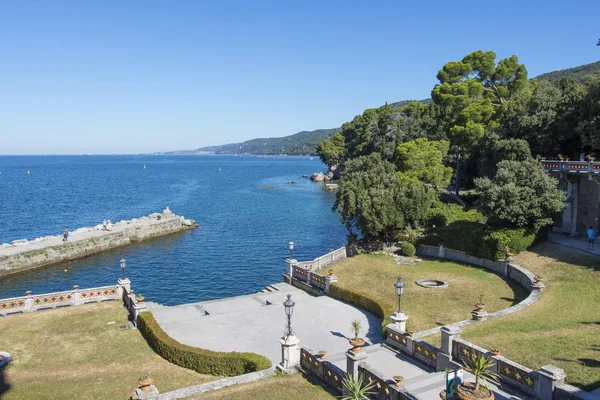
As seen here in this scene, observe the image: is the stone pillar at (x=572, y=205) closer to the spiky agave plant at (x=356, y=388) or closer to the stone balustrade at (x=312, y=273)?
Result: the stone balustrade at (x=312, y=273)

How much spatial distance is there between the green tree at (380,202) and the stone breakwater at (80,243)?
2524cm

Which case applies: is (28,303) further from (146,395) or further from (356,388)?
(356,388)

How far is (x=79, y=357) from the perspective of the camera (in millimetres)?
17875

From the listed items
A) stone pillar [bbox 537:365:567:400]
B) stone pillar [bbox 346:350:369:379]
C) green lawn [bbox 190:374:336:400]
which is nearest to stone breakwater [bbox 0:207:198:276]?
green lawn [bbox 190:374:336:400]

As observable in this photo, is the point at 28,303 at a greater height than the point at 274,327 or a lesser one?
greater

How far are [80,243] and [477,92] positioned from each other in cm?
4255

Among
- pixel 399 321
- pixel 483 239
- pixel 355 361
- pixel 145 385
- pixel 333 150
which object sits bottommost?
pixel 399 321

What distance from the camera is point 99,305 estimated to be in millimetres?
24016

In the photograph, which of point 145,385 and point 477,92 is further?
point 477,92

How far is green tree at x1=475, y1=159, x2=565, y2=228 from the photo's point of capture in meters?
27.2

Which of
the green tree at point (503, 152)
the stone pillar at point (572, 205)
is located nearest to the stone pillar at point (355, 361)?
the stone pillar at point (572, 205)

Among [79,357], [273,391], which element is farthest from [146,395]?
[79,357]

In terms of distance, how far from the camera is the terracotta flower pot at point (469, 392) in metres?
10.3

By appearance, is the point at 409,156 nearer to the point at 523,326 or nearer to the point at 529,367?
the point at 523,326
